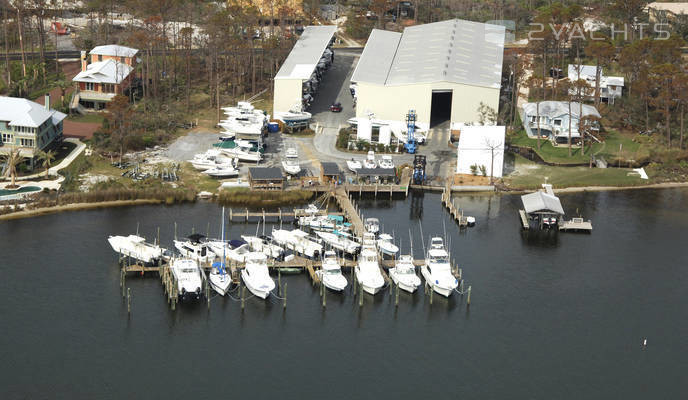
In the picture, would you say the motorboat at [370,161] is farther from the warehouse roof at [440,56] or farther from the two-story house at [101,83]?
the two-story house at [101,83]

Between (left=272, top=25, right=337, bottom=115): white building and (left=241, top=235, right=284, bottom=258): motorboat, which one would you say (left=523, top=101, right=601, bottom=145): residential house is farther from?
(left=241, top=235, right=284, bottom=258): motorboat

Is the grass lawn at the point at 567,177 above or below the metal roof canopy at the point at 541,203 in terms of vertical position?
above

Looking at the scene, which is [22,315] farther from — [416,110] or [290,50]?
[290,50]

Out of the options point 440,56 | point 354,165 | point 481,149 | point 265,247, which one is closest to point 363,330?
point 265,247

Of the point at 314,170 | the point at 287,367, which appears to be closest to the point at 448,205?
the point at 314,170

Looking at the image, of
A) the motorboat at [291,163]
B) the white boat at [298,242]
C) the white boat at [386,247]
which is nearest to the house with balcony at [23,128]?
the motorboat at [291,163]

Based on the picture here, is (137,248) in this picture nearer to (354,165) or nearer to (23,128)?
(23,128)
